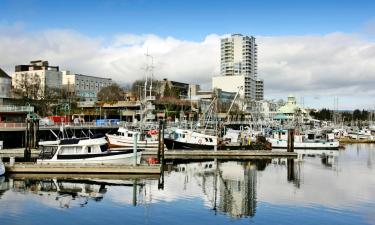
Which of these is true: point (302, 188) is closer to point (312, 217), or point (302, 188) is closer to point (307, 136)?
point (312, 217)

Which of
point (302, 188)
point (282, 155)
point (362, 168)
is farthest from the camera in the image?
point (282, 155)

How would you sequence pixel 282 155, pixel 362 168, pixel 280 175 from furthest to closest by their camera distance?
pixel 282 155, pixel 362 168, pixel 280 175

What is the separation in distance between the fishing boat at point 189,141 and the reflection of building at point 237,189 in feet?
53.6

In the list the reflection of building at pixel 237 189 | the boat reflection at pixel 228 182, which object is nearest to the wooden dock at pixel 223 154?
the boat reflection at pixel 228 182

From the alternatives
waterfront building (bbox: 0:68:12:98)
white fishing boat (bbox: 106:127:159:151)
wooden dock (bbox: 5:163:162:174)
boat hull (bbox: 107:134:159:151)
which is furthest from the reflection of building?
waterfront building (bbox: 0:68:12:98)

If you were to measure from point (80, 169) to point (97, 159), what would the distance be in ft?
9.32

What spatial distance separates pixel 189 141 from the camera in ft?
255

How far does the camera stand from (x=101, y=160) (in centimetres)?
5094

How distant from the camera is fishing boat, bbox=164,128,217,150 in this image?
7744 cm

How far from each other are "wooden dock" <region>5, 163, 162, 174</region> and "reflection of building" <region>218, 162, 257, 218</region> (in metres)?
7.96

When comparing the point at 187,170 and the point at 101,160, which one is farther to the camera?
the point at 187,170

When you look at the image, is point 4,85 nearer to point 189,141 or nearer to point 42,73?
point 42,73

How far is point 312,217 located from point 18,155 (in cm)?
4685

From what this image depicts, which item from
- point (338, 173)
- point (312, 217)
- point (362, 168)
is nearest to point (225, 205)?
point (312, 217)
